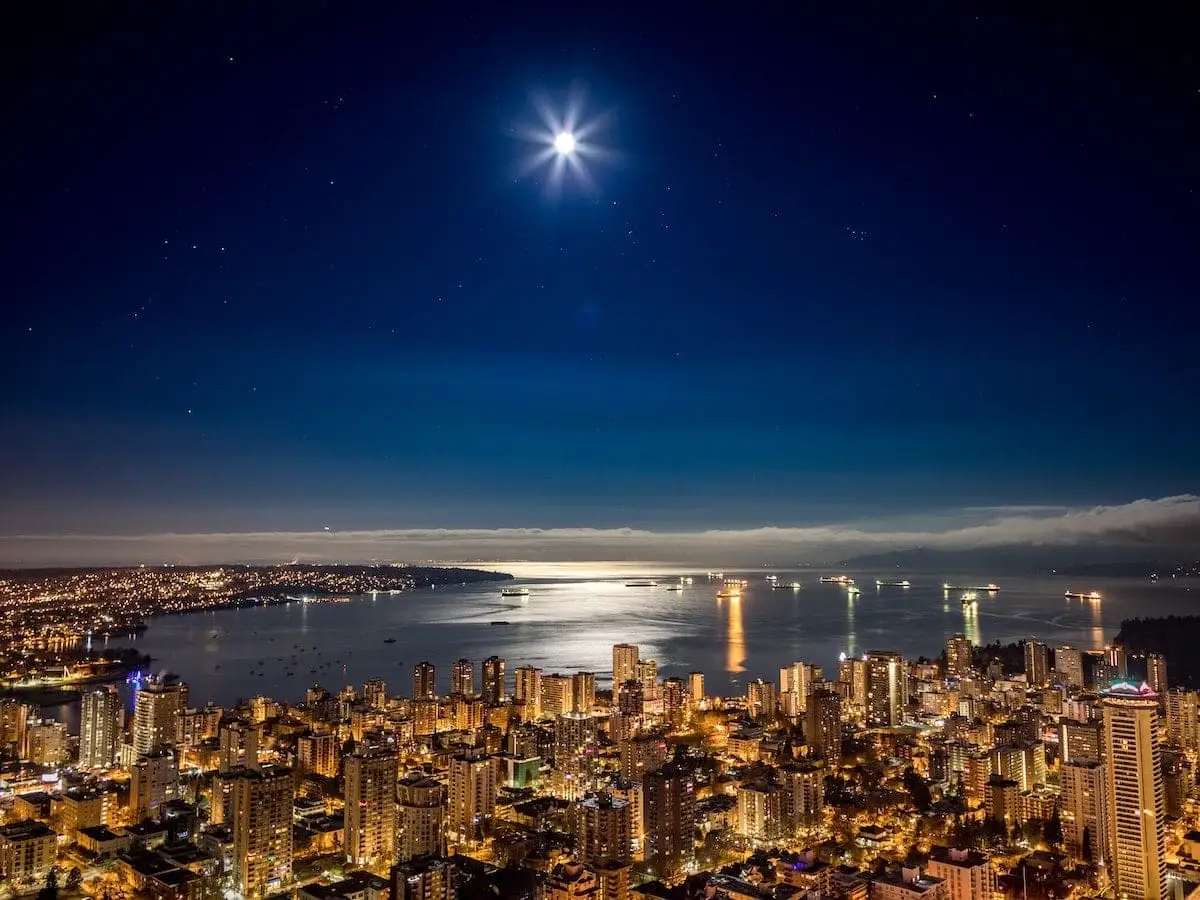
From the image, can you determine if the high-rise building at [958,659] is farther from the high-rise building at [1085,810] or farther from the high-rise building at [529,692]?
the high-rise building at [529,692]

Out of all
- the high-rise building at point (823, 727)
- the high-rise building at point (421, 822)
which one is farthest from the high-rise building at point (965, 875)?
the high-rise building at point (823, 727)

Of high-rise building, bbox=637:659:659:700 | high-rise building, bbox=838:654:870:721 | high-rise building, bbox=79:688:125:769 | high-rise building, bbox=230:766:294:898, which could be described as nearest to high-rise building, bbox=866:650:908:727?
high-rise building, bbox=838:654:870:721

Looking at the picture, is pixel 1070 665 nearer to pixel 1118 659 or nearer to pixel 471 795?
pixel 1118 659

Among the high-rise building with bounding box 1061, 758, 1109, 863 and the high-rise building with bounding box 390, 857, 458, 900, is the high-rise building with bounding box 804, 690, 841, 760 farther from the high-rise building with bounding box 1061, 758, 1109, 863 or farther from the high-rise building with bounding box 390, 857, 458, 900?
the high-rise building with bounding box 390, 857, 458, 900

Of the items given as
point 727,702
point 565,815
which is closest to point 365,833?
point 565,815

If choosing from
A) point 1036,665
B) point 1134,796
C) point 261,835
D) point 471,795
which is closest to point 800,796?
point 1134,796

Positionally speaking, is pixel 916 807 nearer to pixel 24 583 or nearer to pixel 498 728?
pixel 498 728
